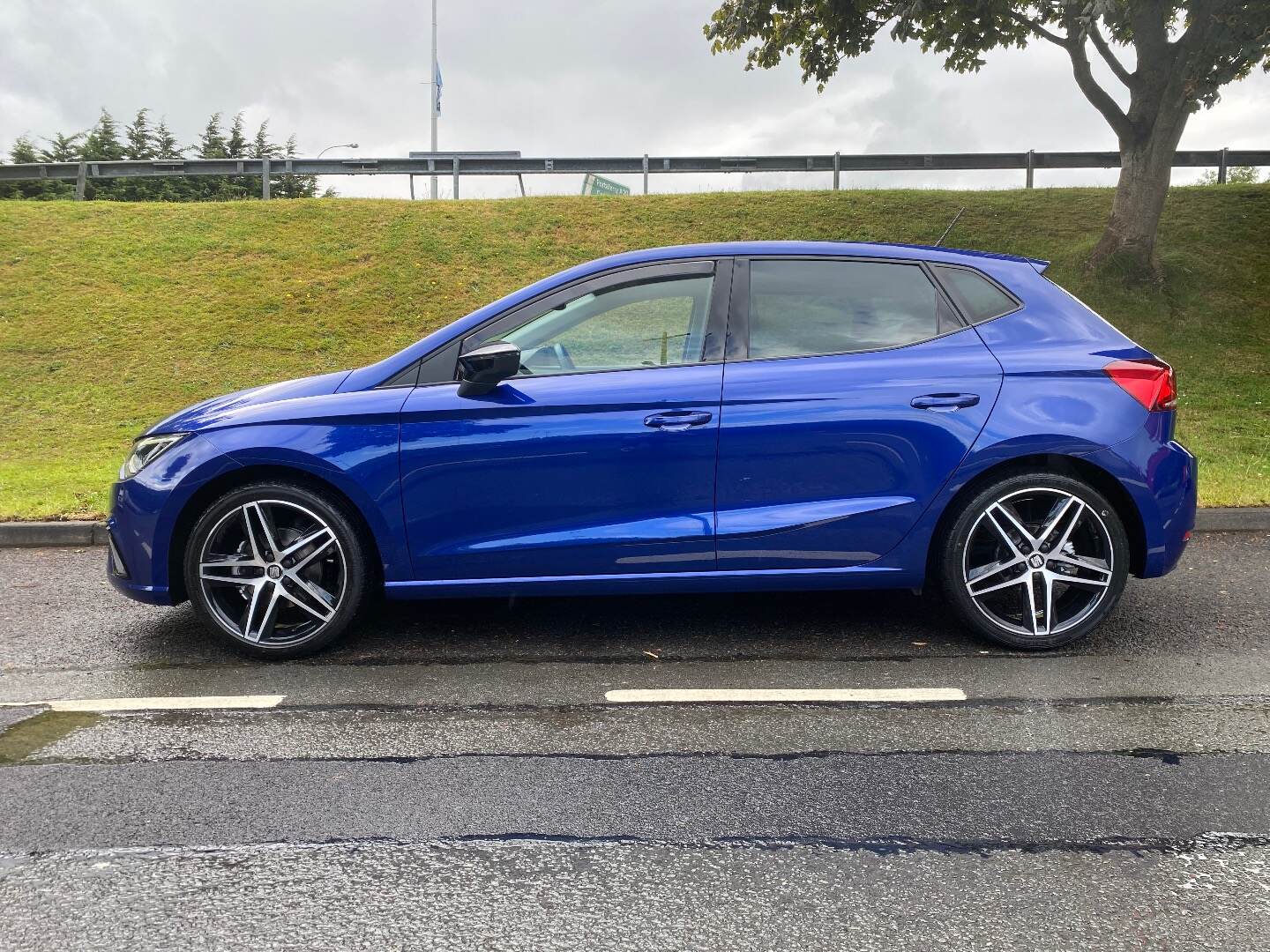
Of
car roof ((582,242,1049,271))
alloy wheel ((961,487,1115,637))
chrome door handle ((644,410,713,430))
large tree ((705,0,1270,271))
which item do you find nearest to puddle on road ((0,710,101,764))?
chrome door handle ((644,410,713,430))

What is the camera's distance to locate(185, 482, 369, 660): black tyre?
4.05 m

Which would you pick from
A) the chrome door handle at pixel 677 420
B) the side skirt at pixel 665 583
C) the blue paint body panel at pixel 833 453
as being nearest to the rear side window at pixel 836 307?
the blue paint body panel at pixel 833 453

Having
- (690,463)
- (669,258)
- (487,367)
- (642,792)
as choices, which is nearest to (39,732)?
(487,367)

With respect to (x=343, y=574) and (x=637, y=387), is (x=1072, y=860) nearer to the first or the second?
(x=637, y=387)

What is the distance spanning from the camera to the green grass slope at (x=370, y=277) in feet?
35.9

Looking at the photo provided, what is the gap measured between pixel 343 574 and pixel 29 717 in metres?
1.19

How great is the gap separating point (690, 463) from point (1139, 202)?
11227 mm

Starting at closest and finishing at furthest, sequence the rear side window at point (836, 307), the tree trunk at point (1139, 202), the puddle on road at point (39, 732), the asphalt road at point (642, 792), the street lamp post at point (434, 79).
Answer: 1. the asphalt road at point (642, 792)
2. the puddle on road at point (39, 732)
3. the rear side window at point (836, 307)
4. the tree trunk at point (1139, 202)
5. the street lamp post at point (434, 79)

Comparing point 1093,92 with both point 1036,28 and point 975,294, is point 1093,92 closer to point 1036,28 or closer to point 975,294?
point 1036,28

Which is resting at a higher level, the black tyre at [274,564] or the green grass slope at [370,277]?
the green grass slope at [370,277]

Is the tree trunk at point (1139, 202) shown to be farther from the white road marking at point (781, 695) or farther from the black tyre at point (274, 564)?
the black tyre at point (274, 564)

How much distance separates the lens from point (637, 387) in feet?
13.0

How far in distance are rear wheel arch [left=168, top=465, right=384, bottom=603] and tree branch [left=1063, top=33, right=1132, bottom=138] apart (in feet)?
39.6

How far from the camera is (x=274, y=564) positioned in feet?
13.4
